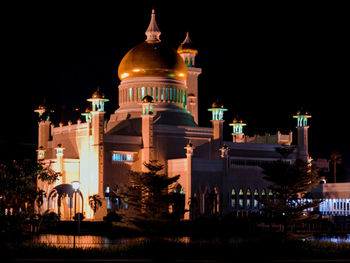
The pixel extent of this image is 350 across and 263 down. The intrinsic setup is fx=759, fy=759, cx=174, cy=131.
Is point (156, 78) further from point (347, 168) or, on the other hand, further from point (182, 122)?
point (347, 168)

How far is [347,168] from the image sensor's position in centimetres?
11675

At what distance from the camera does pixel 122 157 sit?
6269 centimetres

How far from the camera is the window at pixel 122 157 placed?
6240 centimetres

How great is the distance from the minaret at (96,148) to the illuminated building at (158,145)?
0.08 metres

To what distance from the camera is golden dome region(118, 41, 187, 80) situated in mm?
67375

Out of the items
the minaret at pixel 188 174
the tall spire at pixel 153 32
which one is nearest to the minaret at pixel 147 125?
the minaret at pixel 188 174

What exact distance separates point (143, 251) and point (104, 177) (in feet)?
102

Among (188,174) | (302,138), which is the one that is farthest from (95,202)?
(302,138)

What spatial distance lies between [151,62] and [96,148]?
1065 cm

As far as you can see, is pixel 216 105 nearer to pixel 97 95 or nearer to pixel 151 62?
pixel 151 62

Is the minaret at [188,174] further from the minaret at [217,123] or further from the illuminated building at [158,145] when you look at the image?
the minaret at [217,123]

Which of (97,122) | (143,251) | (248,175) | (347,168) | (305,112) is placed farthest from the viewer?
(347,168)

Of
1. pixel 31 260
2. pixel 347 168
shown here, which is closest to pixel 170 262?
pixel 31 260

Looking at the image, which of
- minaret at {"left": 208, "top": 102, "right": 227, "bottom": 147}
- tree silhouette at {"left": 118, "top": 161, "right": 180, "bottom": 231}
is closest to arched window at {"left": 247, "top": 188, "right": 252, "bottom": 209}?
minaret at {"left": 208, "top": 102, "right": 227, "bottom": 147}
